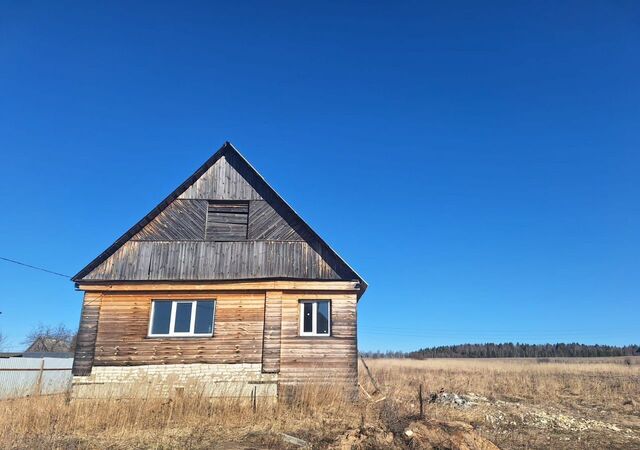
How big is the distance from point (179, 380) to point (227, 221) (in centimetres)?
543

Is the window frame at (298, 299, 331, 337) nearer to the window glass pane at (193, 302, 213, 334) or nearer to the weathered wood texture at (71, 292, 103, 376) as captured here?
the window glass pane at (193, 302, 213, 334)

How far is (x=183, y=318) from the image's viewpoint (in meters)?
15.5

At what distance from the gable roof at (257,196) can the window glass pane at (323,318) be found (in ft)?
3.34

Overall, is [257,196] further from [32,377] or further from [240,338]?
[32,377]

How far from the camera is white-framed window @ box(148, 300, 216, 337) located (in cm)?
1532

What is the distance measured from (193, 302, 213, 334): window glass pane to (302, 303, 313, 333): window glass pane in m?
3.02

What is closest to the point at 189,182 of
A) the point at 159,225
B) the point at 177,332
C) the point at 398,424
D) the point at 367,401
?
the point at 159,225

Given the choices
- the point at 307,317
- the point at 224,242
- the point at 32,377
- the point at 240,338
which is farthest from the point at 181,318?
the point at 32,377

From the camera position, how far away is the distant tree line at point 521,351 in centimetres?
10806

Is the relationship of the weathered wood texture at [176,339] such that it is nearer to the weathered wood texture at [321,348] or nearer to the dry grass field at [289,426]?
the weathered wood texture at [321,348]

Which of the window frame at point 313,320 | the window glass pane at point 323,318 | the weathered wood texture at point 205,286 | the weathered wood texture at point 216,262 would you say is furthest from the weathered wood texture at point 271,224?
the window glass pane at point 323,318

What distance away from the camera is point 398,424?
35.2ft

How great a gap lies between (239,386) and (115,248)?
626 cm

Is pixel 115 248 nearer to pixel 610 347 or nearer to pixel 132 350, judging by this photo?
pixel 132 350
